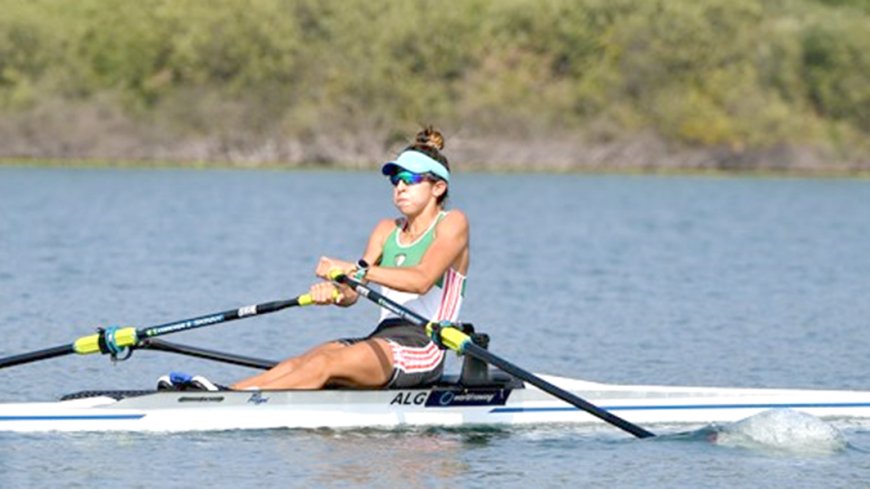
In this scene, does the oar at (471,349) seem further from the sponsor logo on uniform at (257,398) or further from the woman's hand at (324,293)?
the sponsor logo on uniform at (257,398)

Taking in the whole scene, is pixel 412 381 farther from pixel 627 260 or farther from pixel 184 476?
pixel 627 260

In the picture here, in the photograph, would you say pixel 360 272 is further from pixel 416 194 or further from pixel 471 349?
pixel 471 349

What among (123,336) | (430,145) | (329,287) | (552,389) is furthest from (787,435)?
(123,336)

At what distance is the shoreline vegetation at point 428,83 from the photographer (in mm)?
72938

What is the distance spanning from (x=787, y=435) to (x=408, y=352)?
7.87 feet

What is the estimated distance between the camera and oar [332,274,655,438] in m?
12.0

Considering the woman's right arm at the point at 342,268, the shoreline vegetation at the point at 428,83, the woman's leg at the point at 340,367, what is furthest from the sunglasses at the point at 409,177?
the shoreline vegetation at the point at 428,83

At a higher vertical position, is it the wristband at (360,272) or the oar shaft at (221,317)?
the wristband at (360,272)

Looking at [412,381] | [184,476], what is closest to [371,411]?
[412,381]

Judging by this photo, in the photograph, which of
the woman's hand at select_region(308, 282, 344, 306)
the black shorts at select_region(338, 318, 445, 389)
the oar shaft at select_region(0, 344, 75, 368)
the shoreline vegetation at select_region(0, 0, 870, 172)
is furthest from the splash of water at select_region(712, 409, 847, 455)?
the shoreline vegetation at select_region(0, 0, 870, 172)

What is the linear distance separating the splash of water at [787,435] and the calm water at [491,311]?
0.39ft

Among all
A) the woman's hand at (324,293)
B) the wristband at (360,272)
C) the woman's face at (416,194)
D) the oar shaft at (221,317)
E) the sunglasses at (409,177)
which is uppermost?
the sunglasses at (409,177)

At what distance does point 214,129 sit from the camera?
2889 inches

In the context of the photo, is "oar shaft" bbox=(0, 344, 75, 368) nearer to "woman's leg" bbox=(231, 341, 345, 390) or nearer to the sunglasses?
"woman's leg" bbox=(231, 341, 345, 390)
